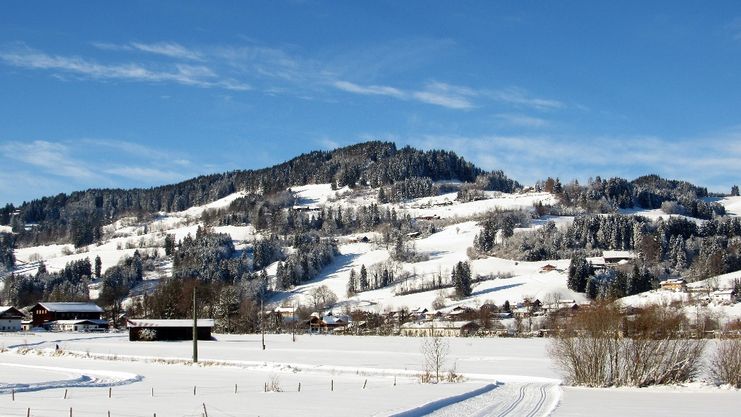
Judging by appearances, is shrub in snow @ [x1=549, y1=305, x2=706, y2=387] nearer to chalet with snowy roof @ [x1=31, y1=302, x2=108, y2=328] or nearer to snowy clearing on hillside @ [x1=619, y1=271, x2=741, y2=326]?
snowy clearing on hillside @ [x1=619, y1=271, x2=741, y2=326]

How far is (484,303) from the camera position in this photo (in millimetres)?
147125

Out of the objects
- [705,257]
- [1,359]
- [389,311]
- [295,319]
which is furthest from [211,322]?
[705,257]

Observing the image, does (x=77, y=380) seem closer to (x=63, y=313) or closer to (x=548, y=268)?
(x=63, y=313)

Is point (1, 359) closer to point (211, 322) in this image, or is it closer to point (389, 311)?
point (211, 322)

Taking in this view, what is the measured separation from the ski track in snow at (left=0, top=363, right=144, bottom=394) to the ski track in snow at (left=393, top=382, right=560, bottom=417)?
1704cm

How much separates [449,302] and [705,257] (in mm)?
61267

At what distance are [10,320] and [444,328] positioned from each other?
7340 centimetres

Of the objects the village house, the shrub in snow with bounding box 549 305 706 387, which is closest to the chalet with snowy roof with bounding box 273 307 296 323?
the village house

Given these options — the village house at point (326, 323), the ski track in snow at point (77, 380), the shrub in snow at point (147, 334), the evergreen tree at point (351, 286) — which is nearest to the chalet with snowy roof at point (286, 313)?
the village house at point (326, 323)

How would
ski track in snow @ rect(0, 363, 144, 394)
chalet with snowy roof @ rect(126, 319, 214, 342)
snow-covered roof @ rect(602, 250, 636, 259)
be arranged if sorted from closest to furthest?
ski track in snow @ rect(0, 363, 144, 394) < chalet with snowy roof @ rect(126, 319, 214, 342) < snow-covered roof @ rect(602, 250, 636, 259)

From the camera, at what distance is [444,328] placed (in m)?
116

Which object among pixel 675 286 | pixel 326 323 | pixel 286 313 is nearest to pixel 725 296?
pixel 675 286

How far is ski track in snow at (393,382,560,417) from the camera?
83.5 feet

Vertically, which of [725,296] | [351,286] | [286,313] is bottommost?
[286,313]
